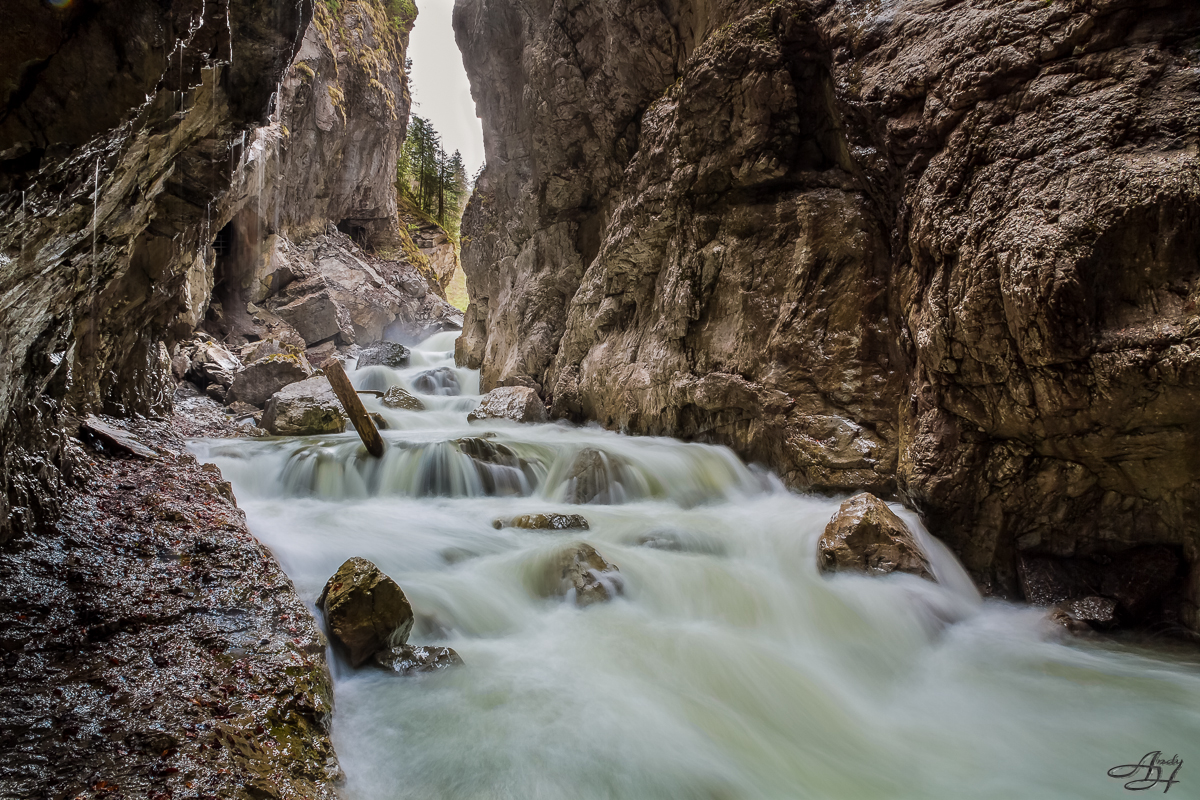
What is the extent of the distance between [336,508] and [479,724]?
4.62 meters

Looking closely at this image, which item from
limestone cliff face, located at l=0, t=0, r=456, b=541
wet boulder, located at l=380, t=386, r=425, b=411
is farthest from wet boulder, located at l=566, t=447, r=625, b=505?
wet boulder, located at l=380, t=386, r=425, b=411

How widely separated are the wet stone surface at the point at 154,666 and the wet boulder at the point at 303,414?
21.2 ft

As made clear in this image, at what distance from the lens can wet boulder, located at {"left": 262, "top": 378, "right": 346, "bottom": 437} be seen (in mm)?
10203

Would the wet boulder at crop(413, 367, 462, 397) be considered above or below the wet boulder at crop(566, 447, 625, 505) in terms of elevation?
above

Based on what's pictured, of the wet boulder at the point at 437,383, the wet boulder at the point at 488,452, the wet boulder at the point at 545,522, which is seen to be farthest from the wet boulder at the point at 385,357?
the wet boulder at the point at 545,522

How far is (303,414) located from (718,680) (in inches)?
360

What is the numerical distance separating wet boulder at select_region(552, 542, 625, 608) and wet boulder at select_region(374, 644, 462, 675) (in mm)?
1286

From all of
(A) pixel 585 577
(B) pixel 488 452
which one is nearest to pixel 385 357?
(B) pixel 488 452

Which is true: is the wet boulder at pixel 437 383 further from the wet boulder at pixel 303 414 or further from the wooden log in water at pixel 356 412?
the wooden log in water at pixel 356 412

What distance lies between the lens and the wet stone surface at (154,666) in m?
1.95

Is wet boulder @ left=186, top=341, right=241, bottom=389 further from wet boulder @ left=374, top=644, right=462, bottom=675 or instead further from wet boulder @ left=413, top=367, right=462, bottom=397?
wet boulder @ left=374, top=644, right=462, bottom=675

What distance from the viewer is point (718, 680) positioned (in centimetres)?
387

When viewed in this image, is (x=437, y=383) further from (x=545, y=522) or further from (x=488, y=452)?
(x=545, y=522)

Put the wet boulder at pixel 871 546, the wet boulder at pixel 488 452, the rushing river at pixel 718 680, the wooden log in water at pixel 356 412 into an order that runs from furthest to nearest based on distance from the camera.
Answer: the wet boulder at pixel 488 452 → the wooden log in water at pixel 356 412 → the wet boulder at pixel 871 546 → the rushing river at pixel 718 680
